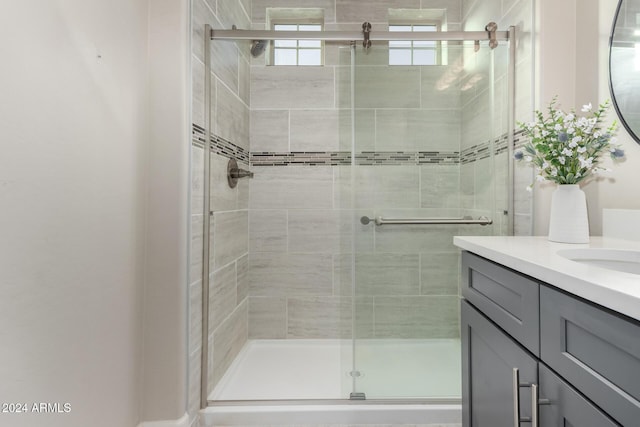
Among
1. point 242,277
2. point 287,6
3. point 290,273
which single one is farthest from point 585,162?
point 287,6

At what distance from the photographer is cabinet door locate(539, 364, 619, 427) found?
53 centimetres

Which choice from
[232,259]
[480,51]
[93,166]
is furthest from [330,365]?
[480,51]

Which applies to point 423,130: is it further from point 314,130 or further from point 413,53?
point 314,130

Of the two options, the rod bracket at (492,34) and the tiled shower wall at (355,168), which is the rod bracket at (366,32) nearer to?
the tiled shower wall at (355,168)

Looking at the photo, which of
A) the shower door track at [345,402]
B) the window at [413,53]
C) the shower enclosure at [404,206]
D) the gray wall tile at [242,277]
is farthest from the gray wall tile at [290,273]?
the window at [413,53]

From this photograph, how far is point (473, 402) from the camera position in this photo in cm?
102

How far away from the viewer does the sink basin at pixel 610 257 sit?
2.89 ft

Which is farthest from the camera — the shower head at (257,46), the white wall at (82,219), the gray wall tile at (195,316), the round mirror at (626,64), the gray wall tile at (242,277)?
the gray wall tile at (242,277)

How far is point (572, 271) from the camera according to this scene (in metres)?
0.61

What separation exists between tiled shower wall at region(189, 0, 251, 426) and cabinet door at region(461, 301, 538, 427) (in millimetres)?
1085

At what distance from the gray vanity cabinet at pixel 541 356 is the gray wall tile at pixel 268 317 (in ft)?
4.80

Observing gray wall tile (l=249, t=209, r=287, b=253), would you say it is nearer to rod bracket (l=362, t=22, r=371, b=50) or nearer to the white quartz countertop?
rod bracket (l=362, t=22, r=371, b=50)

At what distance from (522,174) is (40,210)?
1.77 metres

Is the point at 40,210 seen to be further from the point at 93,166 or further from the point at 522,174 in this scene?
the point at 522,174
